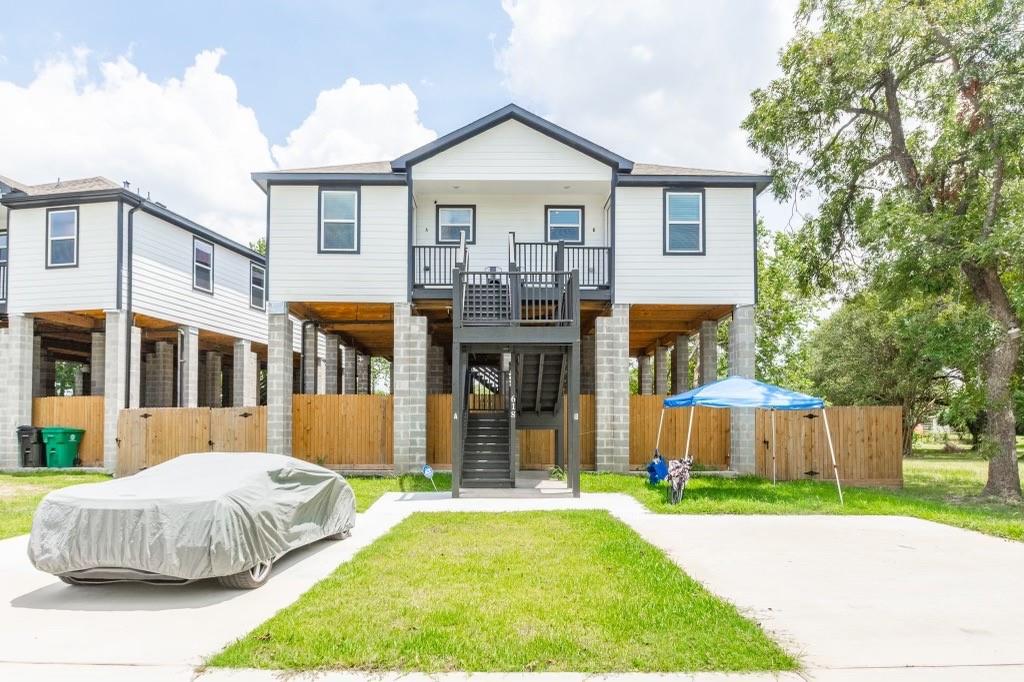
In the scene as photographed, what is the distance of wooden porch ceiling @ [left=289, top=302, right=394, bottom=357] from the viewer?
1683 cm

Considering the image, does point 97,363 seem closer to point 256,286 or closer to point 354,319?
point 256,286

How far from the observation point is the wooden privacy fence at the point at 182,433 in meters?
16.3

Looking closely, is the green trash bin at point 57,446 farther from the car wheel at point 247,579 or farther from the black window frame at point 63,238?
the car wheel at point 247,579

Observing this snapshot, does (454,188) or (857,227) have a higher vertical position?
(454,188)

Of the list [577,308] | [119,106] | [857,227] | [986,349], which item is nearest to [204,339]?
[119,106]

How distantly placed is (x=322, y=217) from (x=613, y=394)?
7.79m

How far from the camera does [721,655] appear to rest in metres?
4.44

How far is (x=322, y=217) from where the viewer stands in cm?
1577

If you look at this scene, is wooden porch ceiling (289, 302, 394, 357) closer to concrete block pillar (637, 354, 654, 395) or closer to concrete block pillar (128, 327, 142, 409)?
concrete block pillar (128, 327, 142, 409)

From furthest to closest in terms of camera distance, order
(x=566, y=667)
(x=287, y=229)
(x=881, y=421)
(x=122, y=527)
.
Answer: (x=287, y=229) < (x=881, y=421) < (x=122, y=527) < (x=566, y=667)

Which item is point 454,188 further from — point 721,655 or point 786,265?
point 786,265

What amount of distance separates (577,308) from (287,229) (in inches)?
286

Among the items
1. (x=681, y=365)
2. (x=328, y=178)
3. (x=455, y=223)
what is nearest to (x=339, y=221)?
(x=328, y=178)

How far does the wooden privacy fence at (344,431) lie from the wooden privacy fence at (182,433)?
37.3 inches
